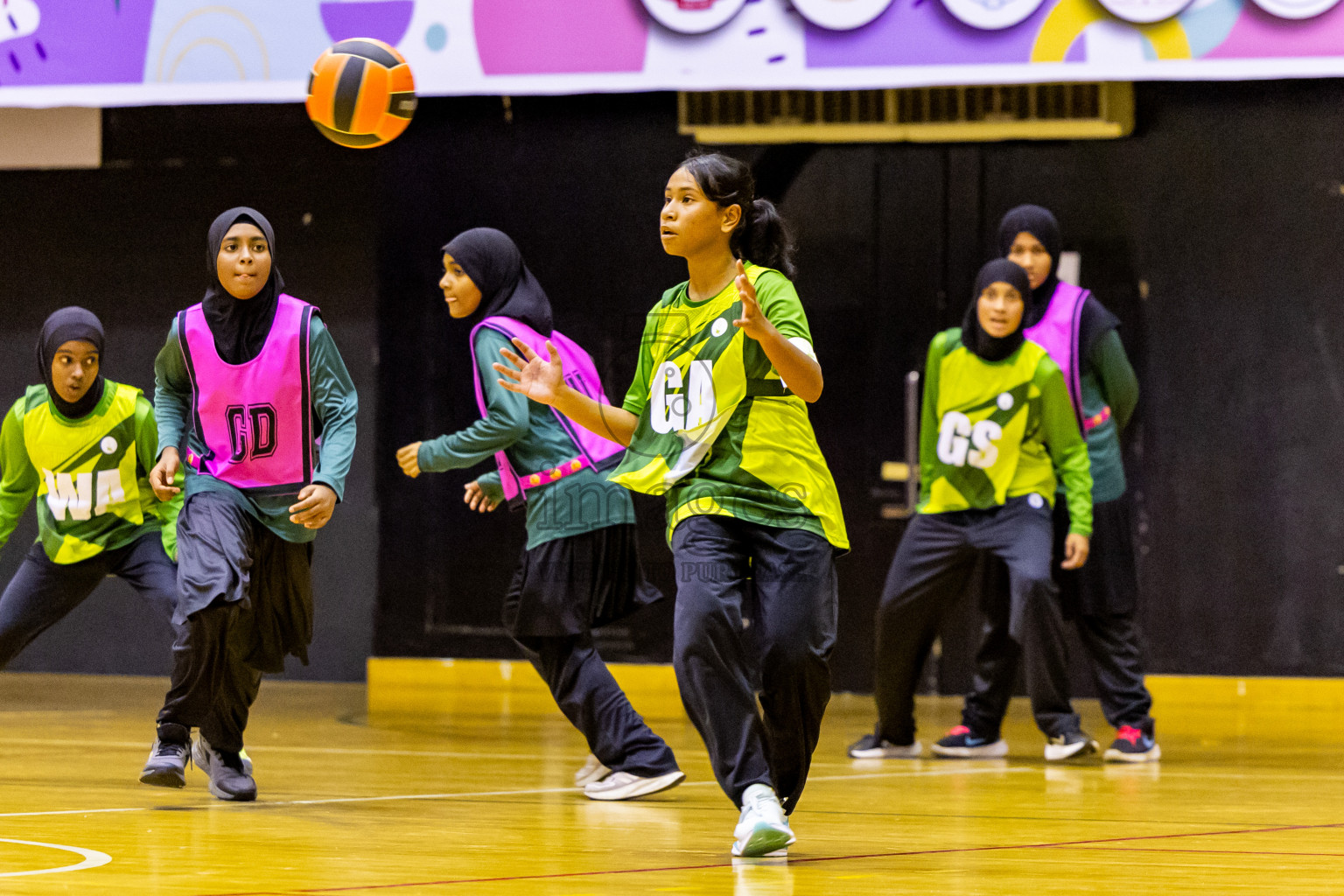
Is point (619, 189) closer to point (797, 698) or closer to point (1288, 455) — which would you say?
point (1288, 455)

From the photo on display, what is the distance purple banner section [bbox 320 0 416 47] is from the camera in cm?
855

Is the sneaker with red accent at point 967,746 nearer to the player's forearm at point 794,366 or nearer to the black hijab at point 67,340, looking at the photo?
the player's forearm at point 794,366

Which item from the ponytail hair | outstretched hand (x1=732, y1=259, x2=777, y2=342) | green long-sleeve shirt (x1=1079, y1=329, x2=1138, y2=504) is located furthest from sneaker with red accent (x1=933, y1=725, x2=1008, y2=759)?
outstretched hand (x1=732, y1=259, x2=777, y2=342)

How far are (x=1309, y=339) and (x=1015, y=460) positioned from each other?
2.31m

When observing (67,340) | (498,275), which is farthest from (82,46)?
(498,275)

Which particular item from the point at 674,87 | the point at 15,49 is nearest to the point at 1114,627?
the point at 674,87

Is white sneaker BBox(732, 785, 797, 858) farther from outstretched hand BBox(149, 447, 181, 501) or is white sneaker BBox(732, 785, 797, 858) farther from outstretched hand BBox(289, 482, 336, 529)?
outstretched hand BBox(149, 447, 181, 501)

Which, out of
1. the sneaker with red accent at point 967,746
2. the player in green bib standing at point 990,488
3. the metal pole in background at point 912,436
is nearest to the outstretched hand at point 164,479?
the player in green bib standing at point 990,488

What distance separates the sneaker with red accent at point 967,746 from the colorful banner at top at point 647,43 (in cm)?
297

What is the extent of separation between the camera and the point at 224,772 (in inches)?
223

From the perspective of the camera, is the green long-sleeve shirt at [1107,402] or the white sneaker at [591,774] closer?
the white sneaker at [591,774]

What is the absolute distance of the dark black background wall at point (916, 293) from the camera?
8609 millimetres

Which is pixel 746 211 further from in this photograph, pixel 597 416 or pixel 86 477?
pixel 86 477

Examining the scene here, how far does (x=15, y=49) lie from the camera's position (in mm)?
8977
